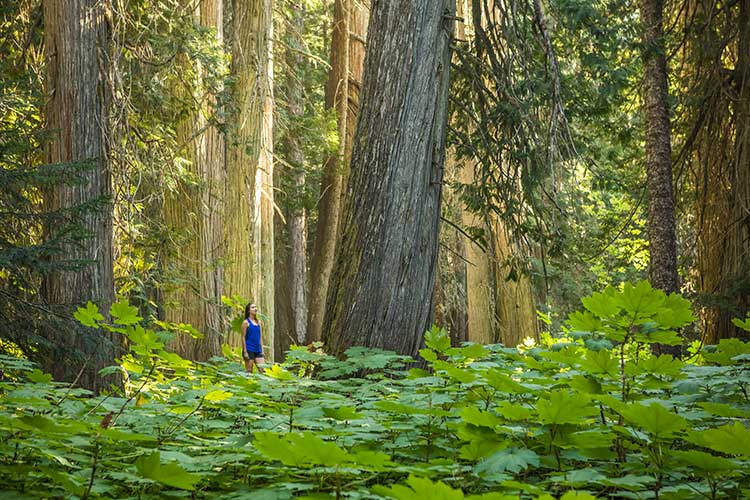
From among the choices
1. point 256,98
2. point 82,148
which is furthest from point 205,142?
point 82,148

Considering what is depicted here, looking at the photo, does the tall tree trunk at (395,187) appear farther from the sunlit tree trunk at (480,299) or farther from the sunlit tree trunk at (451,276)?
the sunlit tree trunk at (451,276)

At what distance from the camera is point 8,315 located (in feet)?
23.1

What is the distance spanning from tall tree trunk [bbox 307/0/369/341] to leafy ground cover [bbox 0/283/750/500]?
14.8 meters

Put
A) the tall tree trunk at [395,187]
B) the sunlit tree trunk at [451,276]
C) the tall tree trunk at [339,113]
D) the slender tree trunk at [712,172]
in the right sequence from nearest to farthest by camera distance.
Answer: the tall tree trunk at [395,187] → the slender tree trunk at [712,172] → the tall tree trunk at [339,113] → the sunlit tree trunk at [451,276]

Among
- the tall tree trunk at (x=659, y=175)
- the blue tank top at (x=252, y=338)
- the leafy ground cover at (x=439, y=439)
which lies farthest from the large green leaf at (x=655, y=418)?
the blue tank top at (x=252, y=338)

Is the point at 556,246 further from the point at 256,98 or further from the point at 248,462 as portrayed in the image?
the point at 256,98

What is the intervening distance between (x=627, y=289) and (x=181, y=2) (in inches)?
458

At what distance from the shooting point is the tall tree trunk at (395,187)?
715 centimetres

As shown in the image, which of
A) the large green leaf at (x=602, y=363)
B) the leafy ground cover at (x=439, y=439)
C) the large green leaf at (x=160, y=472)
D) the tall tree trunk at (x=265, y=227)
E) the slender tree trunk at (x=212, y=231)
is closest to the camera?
the large green leaf at (x=160, y=472)

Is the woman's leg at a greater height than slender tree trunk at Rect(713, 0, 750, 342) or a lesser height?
lesser

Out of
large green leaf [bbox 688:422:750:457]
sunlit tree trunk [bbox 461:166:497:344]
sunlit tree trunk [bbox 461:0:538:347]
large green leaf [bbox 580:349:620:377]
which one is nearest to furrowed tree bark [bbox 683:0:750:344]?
sunlit tree trunk [bbox 461:0:538:347]

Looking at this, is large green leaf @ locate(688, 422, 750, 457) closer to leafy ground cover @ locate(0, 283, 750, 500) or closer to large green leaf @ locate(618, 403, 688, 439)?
leafy ground cover @ locate(0, 283, 750, 500)

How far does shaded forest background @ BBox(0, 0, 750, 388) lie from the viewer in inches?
287

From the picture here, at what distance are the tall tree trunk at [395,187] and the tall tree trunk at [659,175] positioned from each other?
4.04 meters
